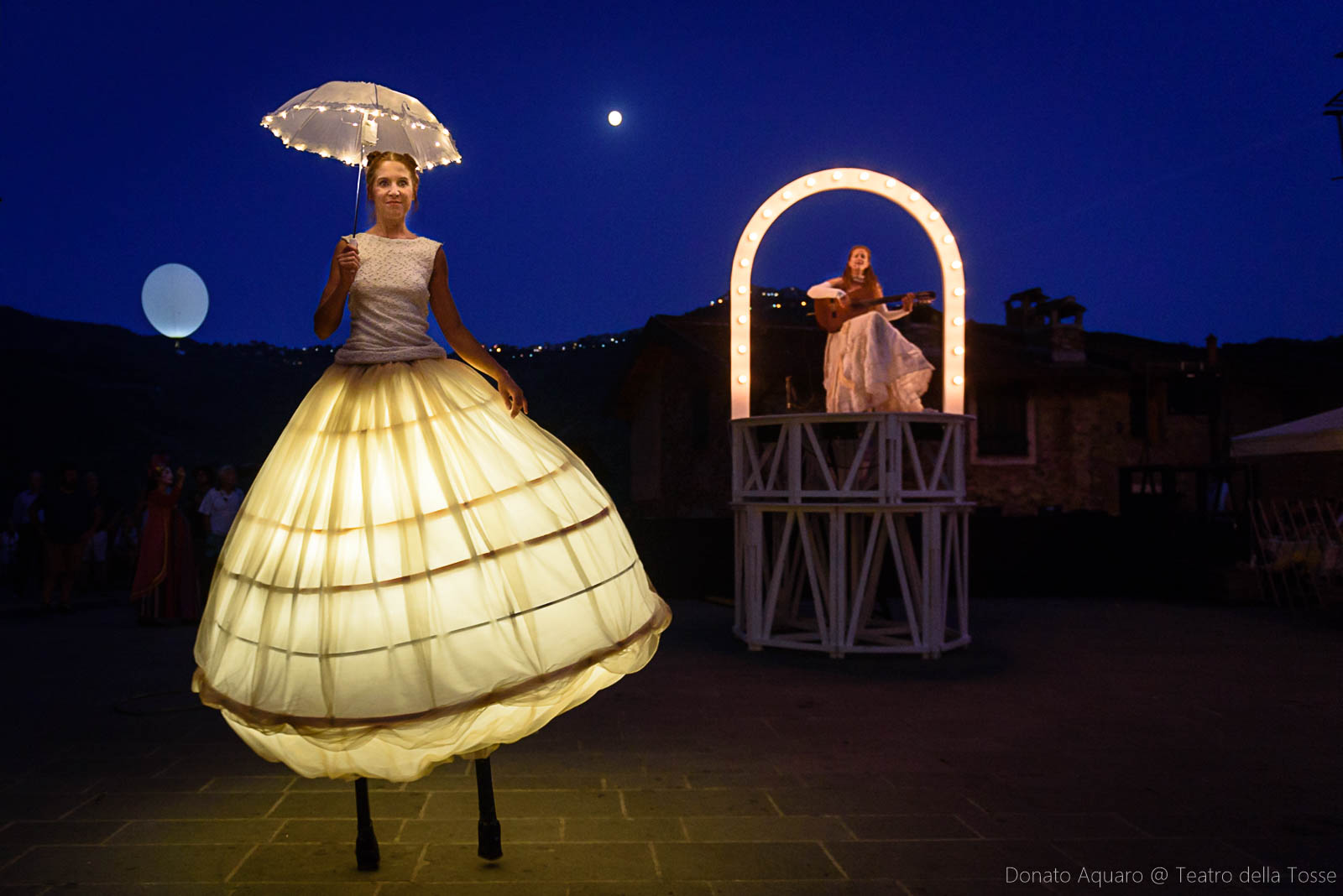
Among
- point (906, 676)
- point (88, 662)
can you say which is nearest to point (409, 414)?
point (906, 676)

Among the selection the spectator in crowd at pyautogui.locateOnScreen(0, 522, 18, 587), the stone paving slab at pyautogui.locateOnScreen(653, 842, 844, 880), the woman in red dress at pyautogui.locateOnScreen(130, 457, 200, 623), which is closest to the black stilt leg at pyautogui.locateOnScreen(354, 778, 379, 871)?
the stone paving slab at pyautogui.locateOnScreen(653, 842, 844, 880)

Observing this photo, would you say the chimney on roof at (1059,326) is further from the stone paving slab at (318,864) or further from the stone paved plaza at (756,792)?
the stone paving slab at (318,864)

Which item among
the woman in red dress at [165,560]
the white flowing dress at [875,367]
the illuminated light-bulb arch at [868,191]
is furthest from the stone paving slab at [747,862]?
the woman in red dress at [165,560]

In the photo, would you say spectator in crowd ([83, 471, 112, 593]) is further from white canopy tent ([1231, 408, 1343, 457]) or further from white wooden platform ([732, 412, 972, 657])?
white canopy tent ([1231, 408, 1343, 457])

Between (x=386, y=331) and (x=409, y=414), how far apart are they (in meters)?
0.40

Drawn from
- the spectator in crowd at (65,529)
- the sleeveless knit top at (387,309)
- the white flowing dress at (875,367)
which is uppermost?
the white flowing dress at (875,367)

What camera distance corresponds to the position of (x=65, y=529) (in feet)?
39.0

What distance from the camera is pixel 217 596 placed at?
3268 mm

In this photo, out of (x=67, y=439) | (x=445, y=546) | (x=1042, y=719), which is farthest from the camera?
(x=67, y=439)

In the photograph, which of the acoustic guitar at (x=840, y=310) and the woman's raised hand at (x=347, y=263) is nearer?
the woman's raised hand at (x=347, y=263)

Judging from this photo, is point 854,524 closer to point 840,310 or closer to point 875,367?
point 875,367

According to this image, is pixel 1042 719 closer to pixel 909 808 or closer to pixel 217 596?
pixel 909 808

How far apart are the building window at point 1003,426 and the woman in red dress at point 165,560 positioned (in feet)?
59.5

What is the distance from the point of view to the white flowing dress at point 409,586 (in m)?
2.88
